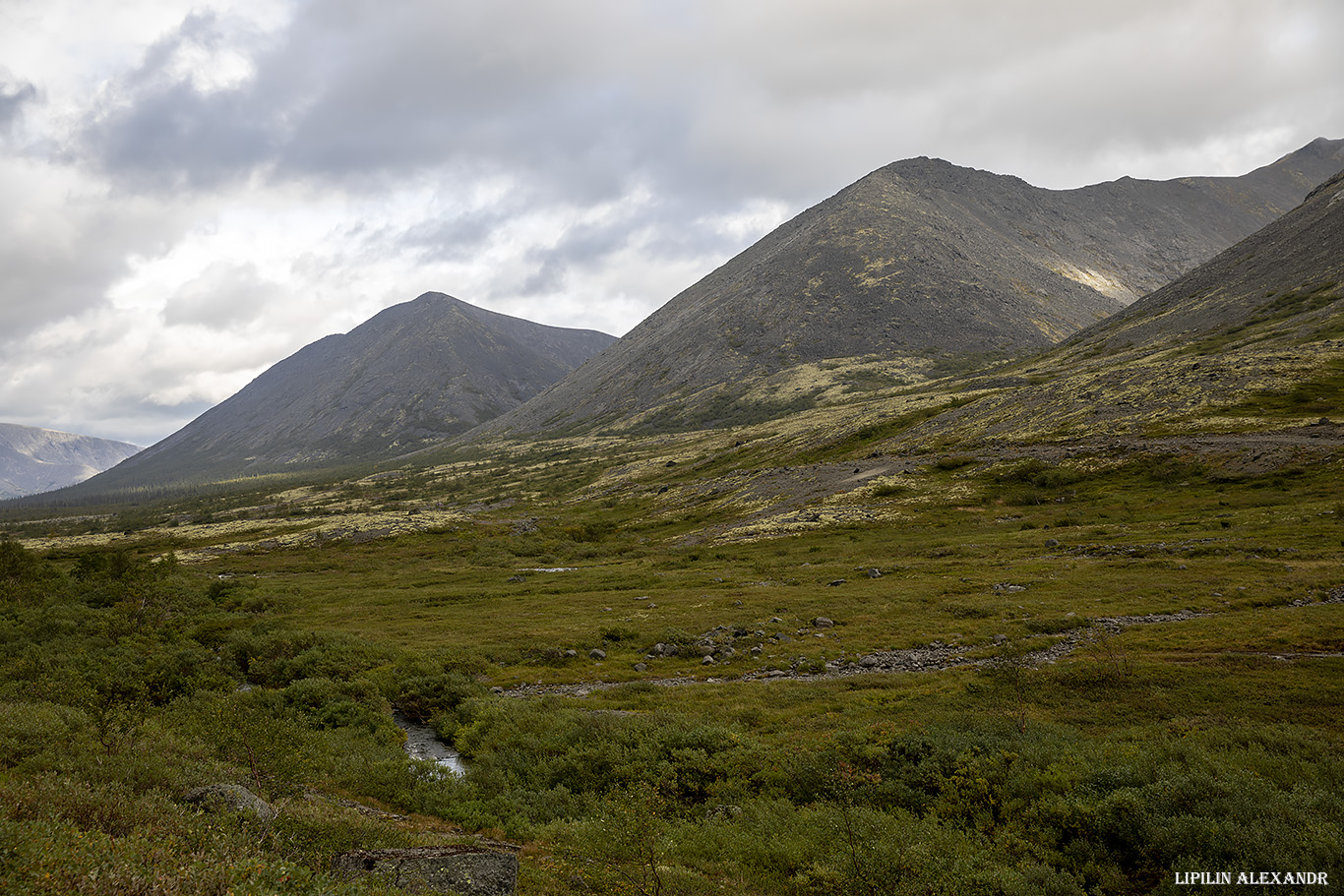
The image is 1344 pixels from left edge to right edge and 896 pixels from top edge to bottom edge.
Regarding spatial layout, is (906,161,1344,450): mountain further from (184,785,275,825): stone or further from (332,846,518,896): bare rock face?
(184,785,275,825): stone

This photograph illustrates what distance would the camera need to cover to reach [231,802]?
13.6 meters

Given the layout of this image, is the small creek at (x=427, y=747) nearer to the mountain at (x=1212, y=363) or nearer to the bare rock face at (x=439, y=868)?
the bare rock face at (x=439, y=868)

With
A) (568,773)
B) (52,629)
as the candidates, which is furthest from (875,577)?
(52,629)

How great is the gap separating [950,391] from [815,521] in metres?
98.0

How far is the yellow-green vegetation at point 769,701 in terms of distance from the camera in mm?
12664

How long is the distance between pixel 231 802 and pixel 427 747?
15.1 metres

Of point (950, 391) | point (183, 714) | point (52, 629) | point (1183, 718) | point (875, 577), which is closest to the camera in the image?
point (1183, 718)

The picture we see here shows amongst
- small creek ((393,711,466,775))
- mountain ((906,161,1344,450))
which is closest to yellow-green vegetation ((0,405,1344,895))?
small creek ((393,711,466,775))

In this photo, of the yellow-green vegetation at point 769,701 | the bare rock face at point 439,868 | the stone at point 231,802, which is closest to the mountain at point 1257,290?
the yellow-green vegetation at point 769,701

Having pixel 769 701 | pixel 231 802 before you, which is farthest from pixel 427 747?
pixel 769 701

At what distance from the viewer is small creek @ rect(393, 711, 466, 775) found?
24.9 metres

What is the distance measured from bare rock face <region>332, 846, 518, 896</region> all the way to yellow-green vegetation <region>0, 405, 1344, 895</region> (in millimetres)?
888

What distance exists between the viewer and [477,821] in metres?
18.2

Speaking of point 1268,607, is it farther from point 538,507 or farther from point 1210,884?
point 538,507
